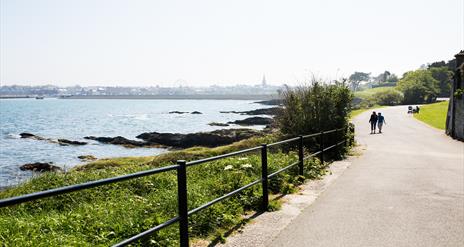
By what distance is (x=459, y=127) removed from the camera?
3061cm

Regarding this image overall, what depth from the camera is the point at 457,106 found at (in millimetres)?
32156

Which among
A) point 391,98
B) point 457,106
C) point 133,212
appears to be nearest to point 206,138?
point 457,106

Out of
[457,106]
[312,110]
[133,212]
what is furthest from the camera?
[457,106]

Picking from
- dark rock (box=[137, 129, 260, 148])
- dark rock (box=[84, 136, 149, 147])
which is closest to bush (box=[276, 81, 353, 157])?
dark rock (box=[137, 129, 260, 148])

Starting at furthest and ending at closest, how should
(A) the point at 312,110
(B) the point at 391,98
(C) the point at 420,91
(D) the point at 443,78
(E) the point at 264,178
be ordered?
(D) the point at 443,78 < (B) the point at 391,98 < (C) the point at 420,91 < (A) the point at 312,110 < (E) the point at 264,178

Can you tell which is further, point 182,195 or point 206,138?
point 206,138

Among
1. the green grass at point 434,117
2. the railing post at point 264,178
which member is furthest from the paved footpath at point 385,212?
the green grass at point 434,117

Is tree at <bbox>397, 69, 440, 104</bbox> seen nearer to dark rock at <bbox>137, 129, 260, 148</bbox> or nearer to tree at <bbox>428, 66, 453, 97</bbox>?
tree at <bbox>428, 66, 453, 97</bbox>

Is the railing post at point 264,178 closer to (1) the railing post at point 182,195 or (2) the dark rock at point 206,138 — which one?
(1) the railing post at point 182,195

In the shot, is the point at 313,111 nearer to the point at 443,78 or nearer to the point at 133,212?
the point at 133,212

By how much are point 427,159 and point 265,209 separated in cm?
1222

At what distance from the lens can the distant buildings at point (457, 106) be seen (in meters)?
30.5

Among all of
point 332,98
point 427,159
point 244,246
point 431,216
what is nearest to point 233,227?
point 244,246

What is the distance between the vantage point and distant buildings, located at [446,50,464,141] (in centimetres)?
3051
